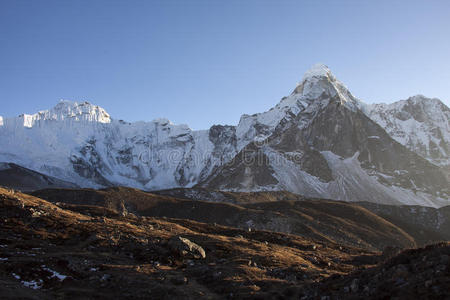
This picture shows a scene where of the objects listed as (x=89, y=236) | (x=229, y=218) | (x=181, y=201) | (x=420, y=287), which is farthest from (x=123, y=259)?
(x=181, y=201)

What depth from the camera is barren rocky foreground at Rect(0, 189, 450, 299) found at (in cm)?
2298

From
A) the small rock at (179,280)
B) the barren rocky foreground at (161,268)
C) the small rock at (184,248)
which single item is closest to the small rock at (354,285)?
the barren rocky foreground at (161,268)

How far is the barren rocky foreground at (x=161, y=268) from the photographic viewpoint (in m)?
23.0

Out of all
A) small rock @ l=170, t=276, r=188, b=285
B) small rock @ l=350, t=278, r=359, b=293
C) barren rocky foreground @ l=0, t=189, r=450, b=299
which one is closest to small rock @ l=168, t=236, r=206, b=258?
barren rocky foreground @ l=0, t=189, r=450, b=299

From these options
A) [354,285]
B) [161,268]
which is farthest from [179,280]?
[354,285]

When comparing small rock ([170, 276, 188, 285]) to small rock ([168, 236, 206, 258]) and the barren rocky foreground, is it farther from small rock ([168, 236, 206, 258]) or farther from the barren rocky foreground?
small rock ([168, 236, 206, 258])

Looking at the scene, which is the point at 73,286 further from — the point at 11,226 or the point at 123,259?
the point at 11,226

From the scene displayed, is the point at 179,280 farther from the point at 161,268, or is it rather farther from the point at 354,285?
the point at 354,285

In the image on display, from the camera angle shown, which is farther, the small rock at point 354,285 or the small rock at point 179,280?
the small rock at point 179,280

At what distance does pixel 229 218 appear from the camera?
135 meters

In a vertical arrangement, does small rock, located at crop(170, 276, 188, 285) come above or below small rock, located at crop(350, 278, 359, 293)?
below

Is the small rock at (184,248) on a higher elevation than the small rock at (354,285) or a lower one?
lower

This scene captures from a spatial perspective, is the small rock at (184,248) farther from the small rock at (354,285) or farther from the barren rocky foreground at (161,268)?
the small rock at (354,285)

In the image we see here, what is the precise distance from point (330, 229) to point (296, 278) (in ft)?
331
